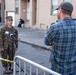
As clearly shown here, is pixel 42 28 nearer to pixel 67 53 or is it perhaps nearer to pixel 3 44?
pixel 3 44

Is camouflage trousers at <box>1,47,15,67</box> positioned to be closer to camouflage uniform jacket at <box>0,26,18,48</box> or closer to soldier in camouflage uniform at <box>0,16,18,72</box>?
soldier in camouflage uniform at <box>0,16,18,72</box>

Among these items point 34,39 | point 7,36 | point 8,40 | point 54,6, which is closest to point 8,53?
point 8,40

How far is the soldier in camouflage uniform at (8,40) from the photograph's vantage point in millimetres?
7934

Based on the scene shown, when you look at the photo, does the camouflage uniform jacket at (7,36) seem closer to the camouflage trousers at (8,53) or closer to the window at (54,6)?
the camouflage trousers at (8,53)

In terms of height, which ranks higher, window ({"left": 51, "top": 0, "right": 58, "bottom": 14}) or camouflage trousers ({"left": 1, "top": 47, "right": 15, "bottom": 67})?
window ({"left": 51, "top": 0, "right": 58, "bottom": 14})

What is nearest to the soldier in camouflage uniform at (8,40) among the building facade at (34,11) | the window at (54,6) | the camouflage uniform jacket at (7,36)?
the camouflage uniform jacket at (7,36)

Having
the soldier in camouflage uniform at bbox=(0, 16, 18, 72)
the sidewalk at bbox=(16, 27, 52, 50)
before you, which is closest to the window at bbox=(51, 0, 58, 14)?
the sidewalk at bbox=(16, 27, 52, 50)

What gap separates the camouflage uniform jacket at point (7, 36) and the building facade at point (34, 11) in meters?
13.1

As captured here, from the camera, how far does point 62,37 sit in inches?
159

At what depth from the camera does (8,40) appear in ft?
26.2

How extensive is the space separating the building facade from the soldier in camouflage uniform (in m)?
13.1

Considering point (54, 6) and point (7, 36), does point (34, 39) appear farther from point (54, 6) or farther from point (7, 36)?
point (7, 36)

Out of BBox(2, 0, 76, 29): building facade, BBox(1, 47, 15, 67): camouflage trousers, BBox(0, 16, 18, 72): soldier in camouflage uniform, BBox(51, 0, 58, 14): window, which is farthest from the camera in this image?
BBox(2, 0, 76, 29): building facade

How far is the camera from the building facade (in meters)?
24.1
